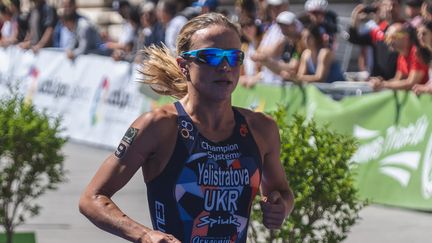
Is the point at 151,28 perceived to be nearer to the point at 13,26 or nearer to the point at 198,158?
the point at 13,26

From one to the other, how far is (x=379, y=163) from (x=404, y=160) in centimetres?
38

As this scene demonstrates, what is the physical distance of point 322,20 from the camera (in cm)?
1252

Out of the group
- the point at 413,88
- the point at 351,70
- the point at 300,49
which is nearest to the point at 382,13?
the point at 300,49

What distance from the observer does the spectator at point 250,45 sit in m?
13.5

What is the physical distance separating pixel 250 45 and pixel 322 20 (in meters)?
1.56

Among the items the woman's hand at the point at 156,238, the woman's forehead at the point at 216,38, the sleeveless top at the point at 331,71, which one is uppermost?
the woman's forehead at the point at 216,38

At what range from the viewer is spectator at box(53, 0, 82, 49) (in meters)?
17.7

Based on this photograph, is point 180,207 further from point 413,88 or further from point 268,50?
point 268,50

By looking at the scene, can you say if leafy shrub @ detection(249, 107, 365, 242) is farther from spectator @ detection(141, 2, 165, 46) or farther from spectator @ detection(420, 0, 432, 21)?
spectator @ detection(141, 2, 165, 46)

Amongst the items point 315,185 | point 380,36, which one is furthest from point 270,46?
point 315,185

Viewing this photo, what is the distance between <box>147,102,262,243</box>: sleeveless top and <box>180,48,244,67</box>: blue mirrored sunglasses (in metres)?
0.24

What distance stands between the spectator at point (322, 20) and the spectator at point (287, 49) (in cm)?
23

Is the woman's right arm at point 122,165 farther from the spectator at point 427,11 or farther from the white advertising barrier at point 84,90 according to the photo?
the white advertising barrier at point 84,90

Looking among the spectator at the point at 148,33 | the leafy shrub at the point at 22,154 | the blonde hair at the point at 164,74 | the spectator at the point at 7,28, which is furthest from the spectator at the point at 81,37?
the blonde hair at the point at 164,74
